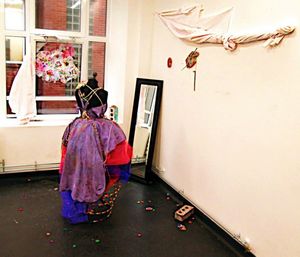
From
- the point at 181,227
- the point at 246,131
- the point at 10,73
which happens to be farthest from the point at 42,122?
the point at 246,131

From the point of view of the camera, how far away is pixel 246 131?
2.61 metres

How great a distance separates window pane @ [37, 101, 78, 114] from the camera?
4.20m

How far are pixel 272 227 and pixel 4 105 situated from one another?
3.22 metres

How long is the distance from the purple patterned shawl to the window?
1.41 metres

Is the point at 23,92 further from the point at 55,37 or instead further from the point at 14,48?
the point at 55,37

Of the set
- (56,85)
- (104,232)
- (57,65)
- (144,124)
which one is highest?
(57,65)

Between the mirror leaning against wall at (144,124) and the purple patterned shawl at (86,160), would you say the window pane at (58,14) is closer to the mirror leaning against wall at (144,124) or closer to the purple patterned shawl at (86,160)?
the mirror leaning against wall at (144,124)

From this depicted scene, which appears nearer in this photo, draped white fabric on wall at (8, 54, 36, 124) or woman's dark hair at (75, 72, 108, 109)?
woman's dark hair at (75, 72, 108, 109)

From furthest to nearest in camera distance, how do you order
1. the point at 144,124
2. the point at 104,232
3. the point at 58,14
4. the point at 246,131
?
1. the point at 144,124
2. the point at 58,14
3. the point at 104,232
4. the point at 246,131

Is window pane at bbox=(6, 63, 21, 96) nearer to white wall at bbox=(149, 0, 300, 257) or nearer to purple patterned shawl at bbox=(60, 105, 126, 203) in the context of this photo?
purple patterned shawl at bbox=(60, 105, 126, 203)

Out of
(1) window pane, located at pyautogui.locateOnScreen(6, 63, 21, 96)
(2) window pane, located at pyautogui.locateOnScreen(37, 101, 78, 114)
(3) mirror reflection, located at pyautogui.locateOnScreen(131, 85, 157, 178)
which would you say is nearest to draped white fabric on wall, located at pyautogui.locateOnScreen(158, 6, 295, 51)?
(3) mirror reflection, located at pyautogui.locateOnScreen(131, 85, 157, 178)

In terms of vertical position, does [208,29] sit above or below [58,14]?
below

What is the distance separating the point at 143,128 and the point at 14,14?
2.05 metres

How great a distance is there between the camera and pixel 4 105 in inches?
155
